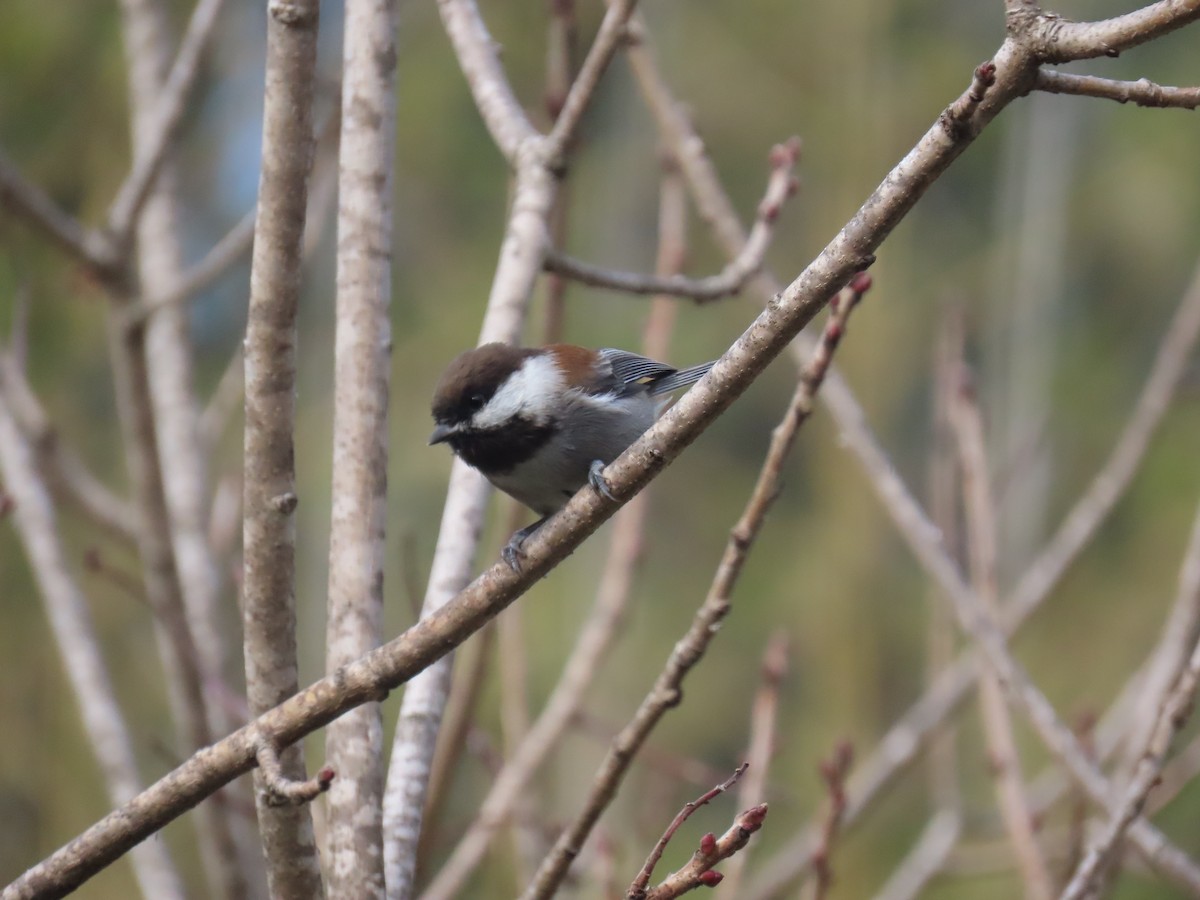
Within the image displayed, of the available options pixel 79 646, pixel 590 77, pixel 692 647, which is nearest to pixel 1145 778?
pixel 692 647

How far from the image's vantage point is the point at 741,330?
8297 mm

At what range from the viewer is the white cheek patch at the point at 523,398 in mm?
2674

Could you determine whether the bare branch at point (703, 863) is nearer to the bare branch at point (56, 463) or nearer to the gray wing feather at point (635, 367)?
the gray wing feather at point (635, 367)

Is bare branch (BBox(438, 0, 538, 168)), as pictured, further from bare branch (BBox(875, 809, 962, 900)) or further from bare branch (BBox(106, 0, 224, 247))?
bare branch (BBox(875, 809, 962, 900))

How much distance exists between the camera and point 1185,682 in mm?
2020

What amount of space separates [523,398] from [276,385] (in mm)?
1037

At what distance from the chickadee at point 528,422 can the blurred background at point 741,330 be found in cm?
387

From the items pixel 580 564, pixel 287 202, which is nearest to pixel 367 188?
pixel 287 202

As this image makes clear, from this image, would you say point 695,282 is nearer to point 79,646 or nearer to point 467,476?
point 467,476

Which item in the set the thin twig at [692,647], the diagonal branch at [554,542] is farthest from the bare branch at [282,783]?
the thin twig at [692,647]

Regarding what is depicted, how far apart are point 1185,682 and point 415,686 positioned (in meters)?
1.27

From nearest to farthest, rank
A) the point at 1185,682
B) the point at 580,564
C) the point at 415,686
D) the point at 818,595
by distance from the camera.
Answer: the point at 1185,682, the point at 415,686, the point at 580,564, the point at 818,595

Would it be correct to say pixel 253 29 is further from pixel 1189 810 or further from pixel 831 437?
pixel 1189 810

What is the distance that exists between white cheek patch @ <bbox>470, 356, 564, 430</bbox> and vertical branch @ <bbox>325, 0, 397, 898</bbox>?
1.67 feet
